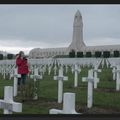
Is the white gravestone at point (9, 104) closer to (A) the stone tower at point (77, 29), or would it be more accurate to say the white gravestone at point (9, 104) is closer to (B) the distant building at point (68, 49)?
(A) the stone tower at point (77, 29)

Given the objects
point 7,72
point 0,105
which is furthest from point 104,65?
point 0,105

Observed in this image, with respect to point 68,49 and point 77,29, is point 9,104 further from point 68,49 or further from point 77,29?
point 68,49

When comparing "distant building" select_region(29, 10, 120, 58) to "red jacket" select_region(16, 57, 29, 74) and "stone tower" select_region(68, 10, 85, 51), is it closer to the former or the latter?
"stone tower" select_region(68, 10, 85, 51)

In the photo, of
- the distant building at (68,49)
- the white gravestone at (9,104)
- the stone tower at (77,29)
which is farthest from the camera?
the distant building at (68,49)

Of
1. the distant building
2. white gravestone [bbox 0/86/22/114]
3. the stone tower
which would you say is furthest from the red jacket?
the distant building

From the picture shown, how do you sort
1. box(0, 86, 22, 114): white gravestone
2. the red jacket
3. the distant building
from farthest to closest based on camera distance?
the distant building, the red jacket, box(0, 86, 22, 114): white gravestone

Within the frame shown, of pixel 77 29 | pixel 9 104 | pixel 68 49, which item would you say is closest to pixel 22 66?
pixel 9 104

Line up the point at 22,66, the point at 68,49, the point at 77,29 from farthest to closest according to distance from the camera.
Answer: the point at 68,49 < the point at 77,29 < the point at 22,66

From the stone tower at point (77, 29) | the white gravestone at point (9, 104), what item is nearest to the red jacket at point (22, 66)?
the stone tower at point (77, 29)

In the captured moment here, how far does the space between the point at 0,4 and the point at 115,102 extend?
7779 millimetres

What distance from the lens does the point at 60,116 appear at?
2.74 meters

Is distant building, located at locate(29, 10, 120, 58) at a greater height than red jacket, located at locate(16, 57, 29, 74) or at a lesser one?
greater

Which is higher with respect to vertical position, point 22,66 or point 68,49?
point 68,49

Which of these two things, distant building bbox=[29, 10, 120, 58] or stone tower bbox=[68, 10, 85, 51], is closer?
stone tower bbox=[68, 10, 85, 51]
